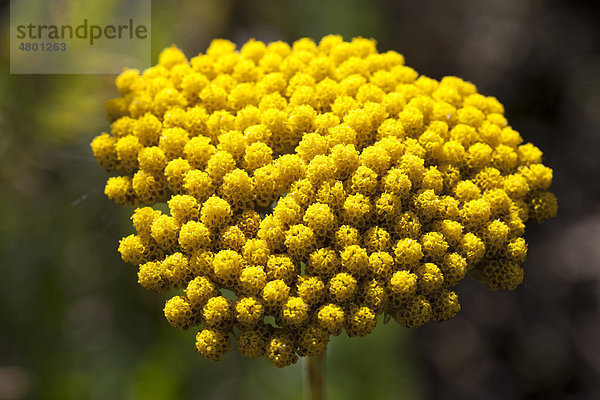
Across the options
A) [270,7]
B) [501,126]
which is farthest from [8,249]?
[501,126]

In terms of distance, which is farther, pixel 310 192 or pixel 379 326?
pixel 379 326

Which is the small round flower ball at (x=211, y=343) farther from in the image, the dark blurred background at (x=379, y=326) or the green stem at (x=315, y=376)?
the dark blurred background at (x=379, y=326)

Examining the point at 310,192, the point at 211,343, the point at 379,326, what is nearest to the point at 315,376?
the point at 211,343

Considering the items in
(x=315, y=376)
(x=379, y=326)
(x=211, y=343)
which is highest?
(x=211, y=343)

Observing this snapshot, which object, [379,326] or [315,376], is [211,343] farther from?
[379,326]

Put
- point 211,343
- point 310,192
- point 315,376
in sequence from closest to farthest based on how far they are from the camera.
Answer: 1. point 211,343
2. point 310,192
3. point 315,376

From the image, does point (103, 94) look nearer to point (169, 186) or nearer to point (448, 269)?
point (169, 186)

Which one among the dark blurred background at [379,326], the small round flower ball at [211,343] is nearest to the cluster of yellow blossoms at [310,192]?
the small round flower ball at [211,343]
